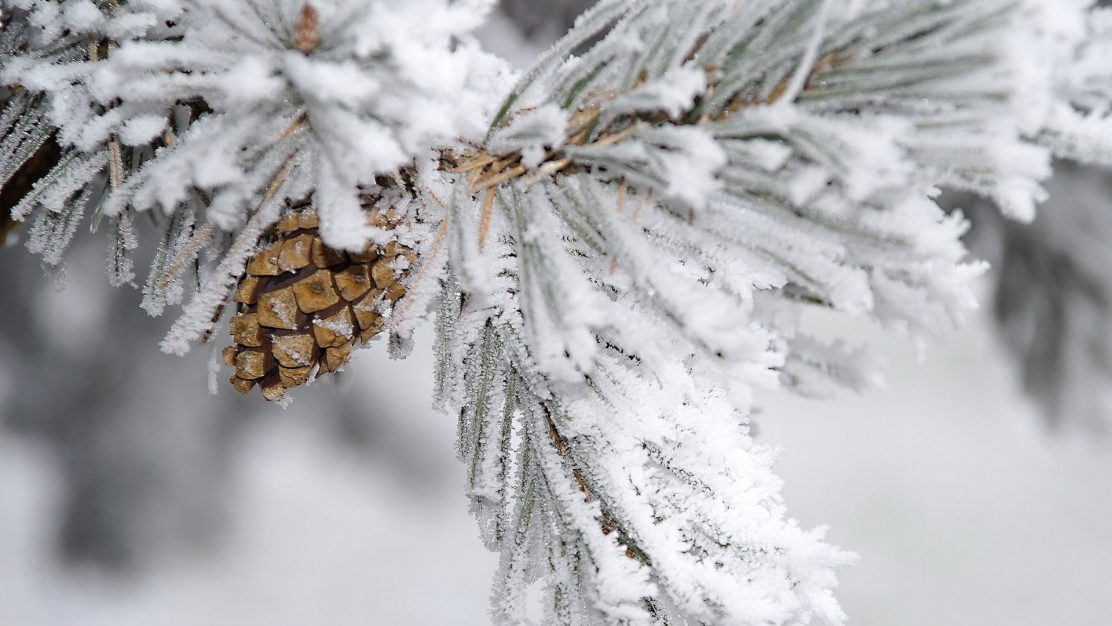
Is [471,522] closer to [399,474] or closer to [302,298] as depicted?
[399,474]

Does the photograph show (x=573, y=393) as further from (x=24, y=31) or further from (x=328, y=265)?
(x=24, y=31)

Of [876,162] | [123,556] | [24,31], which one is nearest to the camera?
[876,162]

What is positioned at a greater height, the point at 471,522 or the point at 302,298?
the point at 471,522

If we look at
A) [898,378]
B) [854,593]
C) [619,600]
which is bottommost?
[619,600]

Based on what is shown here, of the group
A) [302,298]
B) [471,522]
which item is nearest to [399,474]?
[471,522]

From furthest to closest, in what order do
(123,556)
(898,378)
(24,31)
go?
(898,378) < (123,556) < (24,31)

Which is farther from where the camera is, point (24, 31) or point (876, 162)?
point (24, 31)

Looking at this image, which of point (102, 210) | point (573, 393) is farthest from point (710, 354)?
point (102, 210)
